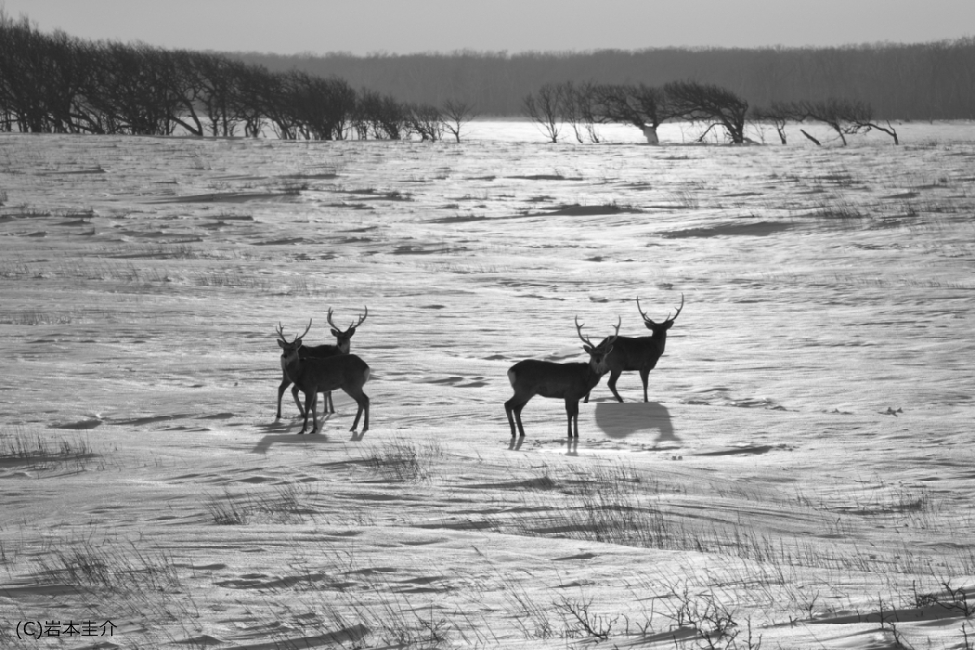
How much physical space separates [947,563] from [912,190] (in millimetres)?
26848

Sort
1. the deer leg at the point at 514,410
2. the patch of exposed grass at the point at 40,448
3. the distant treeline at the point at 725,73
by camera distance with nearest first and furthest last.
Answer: the patch of exposed grass at the point at 40,448
the deer leg at the point at 514,410
the distant treeline at the point at 725,73

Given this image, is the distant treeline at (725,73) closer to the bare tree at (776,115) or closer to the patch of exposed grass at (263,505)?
the bare tree at (776,115)

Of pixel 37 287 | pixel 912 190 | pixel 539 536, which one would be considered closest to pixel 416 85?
pixel 912 190

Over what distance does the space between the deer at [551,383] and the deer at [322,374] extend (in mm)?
1374

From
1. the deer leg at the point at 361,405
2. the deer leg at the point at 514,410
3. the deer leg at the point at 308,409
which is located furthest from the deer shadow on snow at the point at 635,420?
the deer leg at the point at 308,409

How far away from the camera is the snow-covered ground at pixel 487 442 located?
523 centimetres

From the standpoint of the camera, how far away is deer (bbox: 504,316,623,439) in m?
9.77

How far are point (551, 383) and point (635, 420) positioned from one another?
1.11 metres

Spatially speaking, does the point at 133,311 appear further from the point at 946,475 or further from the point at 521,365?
the point at 946,475

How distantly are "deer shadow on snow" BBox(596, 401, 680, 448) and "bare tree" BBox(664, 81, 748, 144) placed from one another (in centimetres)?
6454

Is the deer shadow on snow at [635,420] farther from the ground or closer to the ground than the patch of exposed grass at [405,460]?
closer to the ground

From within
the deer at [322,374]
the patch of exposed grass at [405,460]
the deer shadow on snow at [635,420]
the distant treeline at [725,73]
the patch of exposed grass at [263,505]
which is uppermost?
the distant treeline at [725,73]

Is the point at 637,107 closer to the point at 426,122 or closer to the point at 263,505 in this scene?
the point at 426,122

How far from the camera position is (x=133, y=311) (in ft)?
52.4
